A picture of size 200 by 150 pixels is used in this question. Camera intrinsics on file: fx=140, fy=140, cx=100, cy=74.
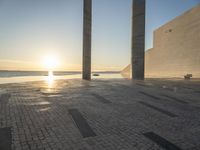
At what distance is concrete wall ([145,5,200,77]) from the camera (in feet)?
106

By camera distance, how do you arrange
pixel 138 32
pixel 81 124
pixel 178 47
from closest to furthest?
pixel 81 124
pixel 138 32
pixel 178 47

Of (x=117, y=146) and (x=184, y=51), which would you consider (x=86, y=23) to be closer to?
(x=117, y=146)

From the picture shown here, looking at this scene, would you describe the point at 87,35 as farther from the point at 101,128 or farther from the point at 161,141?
the point at 161,141

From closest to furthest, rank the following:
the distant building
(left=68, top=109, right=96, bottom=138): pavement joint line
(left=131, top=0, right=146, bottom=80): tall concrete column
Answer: (left=68, top=109, right=96, bottom=138): pavement joint line
(left=131, top=0, right=146, bottom=80): tall concrete column
the distant building

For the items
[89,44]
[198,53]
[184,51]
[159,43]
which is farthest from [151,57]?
[89,44]

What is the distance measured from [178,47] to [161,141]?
4163cm

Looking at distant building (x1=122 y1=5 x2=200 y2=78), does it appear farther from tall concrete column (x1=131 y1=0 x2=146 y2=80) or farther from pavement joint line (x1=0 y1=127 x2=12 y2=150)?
pavement joint line (x1=0 y1=127 x2=12 y2=150)

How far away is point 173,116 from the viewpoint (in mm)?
4805

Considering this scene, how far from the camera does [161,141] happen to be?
3.15m

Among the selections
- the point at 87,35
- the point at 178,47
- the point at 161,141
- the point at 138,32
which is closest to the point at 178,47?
the point at 178,47

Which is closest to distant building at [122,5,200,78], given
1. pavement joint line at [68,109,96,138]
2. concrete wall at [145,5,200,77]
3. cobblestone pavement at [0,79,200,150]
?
concrete wall at [145,5,200,77]

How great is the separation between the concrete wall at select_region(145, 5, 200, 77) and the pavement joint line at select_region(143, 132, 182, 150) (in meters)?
31.5

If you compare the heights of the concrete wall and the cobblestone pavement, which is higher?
the concrete wall

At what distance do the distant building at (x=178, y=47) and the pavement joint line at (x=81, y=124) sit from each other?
103ft
